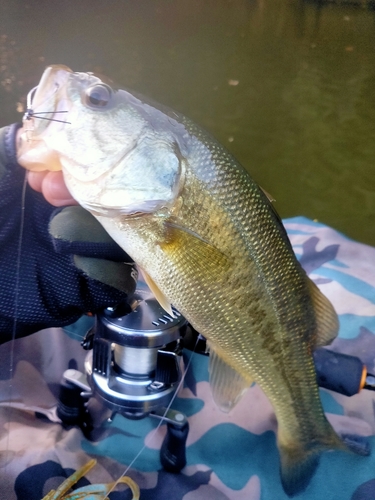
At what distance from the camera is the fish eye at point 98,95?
755 millimetres

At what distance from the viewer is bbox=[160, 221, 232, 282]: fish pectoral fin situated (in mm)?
781

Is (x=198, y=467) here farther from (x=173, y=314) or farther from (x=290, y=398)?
(x=173, y=314)

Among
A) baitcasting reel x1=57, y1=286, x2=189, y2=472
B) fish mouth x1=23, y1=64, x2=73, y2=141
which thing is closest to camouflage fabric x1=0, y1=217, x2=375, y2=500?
baitcasting reel x1=57, y1=286, x2=189, y2=472

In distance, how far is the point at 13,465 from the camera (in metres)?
1.00

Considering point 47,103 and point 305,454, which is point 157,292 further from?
point 305,454

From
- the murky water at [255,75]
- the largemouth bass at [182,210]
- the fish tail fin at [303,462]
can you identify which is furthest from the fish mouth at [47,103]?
the murky water at [255,75]

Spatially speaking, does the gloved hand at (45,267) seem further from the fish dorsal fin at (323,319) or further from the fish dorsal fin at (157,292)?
the fish dorsal fin at (323,319)

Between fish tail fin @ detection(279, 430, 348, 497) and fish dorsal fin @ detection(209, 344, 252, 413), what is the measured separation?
0.20 m

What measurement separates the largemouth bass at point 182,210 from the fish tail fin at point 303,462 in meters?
0.23

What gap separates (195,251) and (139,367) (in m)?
0.34

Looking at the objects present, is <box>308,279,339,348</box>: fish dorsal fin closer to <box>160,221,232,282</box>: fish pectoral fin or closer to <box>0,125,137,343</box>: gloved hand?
<box>160,221,232,282</box>: fish pectoral fin

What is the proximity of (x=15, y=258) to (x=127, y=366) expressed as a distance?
351mm

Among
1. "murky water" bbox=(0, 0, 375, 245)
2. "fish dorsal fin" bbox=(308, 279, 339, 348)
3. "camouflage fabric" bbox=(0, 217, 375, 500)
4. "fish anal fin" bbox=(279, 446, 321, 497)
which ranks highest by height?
"fish dorsal fin" bbox=(308, 279, 339, 348)

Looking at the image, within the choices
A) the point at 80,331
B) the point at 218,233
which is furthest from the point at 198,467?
the point at 218,233
